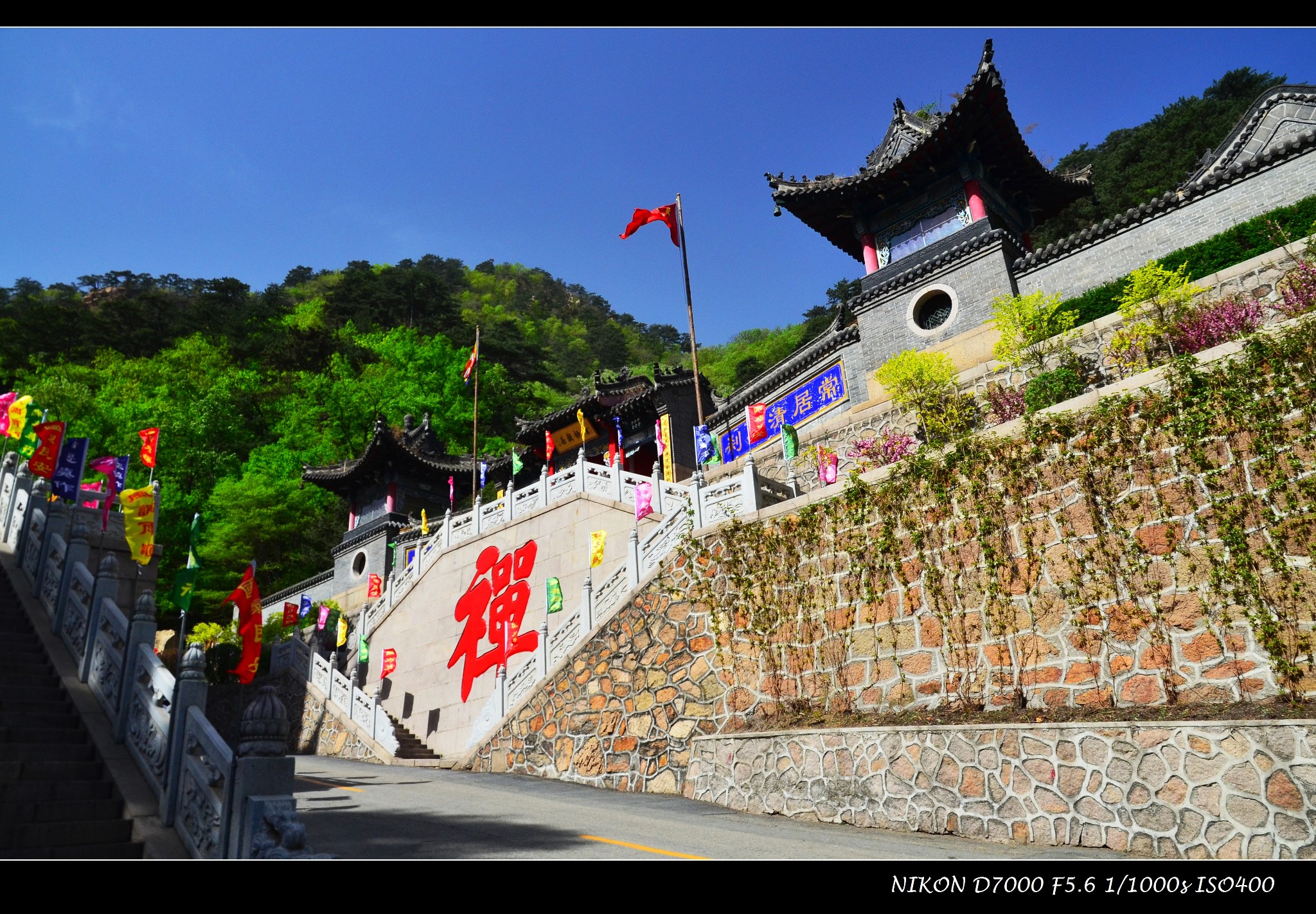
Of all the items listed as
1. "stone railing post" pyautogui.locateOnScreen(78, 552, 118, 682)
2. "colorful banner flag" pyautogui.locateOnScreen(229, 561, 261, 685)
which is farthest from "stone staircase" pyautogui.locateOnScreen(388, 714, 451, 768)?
"stone railing post" pyautogui.locateOnScreen(78, 552, 118, 682)

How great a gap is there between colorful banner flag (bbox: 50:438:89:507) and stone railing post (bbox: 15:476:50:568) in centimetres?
146

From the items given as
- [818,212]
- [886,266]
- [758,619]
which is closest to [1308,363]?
[758,619]

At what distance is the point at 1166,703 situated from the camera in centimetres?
772

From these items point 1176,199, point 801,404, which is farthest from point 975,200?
point 801,404

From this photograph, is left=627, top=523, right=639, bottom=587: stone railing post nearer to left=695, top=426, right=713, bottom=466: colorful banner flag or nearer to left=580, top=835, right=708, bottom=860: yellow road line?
left=695, top=426, right=713, bottom=466: colorful banner flag

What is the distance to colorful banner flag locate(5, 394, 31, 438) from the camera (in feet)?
44.1

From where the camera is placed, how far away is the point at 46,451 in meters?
11.9

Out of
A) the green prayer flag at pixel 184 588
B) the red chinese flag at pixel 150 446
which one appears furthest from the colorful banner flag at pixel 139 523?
the red chinese flag at pixel 150 446

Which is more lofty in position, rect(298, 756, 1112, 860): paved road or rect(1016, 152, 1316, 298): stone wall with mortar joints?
rect(1016, 152, 1316, 298): stone wall with mortar joints

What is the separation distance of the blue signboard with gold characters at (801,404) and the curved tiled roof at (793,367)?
0.44 meters

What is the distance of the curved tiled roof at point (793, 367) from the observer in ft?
67.8

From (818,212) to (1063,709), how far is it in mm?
16136

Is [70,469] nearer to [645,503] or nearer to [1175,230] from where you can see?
[645,503]

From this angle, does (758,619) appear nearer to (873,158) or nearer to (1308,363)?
(1308,363)
